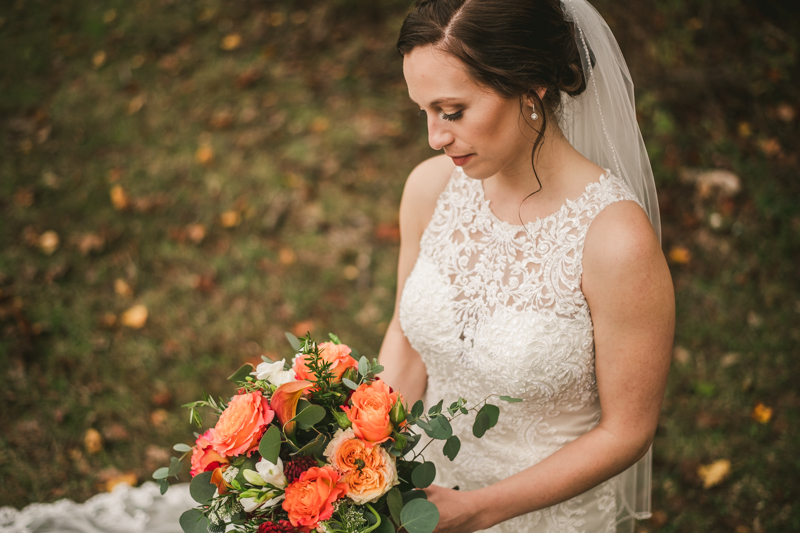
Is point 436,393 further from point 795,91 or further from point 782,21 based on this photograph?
point 782,21

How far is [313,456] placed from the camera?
4.42ft

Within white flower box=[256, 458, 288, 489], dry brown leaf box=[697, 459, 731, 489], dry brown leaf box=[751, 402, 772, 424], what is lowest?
dry brown leaf box=[697, 459, 731, 489]

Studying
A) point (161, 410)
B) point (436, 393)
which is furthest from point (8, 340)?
point (436, 393)

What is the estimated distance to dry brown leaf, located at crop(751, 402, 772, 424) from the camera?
324 centimetres

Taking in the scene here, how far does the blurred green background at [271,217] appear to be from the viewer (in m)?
3.32

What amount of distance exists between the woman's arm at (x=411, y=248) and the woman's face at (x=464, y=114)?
37 cm

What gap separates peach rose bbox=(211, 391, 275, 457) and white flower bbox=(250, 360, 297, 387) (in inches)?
4.0

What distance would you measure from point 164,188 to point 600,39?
4.14m

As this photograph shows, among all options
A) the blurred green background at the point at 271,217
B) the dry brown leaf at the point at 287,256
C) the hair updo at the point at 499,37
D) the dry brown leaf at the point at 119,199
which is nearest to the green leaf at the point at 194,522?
the hair updo at the point at 499,37

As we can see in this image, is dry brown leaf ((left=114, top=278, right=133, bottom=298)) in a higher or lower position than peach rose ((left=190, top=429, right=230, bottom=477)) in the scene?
lower

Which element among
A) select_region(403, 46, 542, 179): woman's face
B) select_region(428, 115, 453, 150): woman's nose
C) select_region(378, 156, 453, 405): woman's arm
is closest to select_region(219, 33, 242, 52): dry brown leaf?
select_region(378, 156, 453, 405): woman's arm

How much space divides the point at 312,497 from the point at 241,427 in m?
0.23

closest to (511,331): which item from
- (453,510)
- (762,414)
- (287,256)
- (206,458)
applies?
(453,510)

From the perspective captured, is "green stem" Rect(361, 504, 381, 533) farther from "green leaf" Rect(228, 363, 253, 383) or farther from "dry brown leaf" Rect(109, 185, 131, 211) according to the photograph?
"dry brown leaf" Rect(109, 185, 131, 211)
